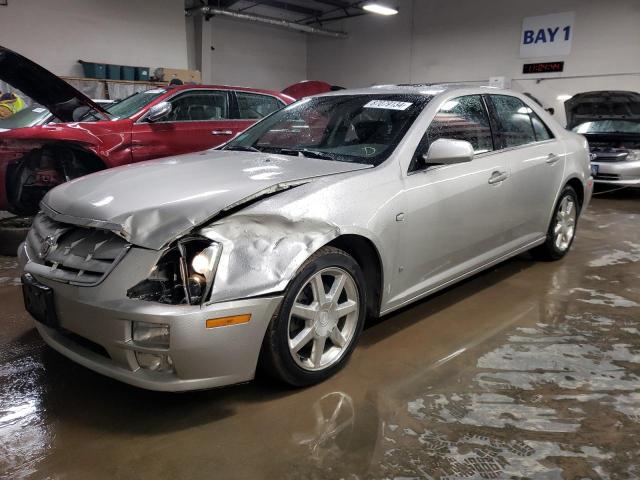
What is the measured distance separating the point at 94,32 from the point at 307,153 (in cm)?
1030

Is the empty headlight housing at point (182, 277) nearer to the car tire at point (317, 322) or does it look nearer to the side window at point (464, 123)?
the car tire at point (317, 322)

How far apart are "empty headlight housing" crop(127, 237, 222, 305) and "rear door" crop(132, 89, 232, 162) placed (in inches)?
137

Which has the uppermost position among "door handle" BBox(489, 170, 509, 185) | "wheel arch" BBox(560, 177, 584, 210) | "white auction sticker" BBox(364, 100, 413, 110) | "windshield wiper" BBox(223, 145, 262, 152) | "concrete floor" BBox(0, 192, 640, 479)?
"white auction sticker" BBox(364, 100, 413, 110)

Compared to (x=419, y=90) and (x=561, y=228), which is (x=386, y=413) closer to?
(x=419, y=90)

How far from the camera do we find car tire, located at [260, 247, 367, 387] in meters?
2.04

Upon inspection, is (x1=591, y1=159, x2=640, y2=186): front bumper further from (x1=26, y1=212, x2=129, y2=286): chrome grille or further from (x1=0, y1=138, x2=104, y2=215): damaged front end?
(x1=26, y1=212, x2=129, y2=286): chrome grille

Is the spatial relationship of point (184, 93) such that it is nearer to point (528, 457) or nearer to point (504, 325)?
point (504, 325)

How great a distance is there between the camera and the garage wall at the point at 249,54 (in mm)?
14898

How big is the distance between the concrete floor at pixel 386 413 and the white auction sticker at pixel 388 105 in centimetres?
122

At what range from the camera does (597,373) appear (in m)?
2.45

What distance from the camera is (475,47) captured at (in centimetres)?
1355

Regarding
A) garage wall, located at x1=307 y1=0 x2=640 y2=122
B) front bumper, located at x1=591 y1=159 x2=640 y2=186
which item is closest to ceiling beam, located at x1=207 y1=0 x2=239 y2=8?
garage wall, located at x1=307 y1=0 x2=640 y2=122

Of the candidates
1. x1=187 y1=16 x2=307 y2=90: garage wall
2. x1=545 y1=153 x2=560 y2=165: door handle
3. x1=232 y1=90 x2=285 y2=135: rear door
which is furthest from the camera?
x1=187 y1=16 x2=307 y2=90: garage wall

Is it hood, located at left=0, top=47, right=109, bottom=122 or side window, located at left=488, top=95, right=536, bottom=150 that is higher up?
hood, located at left=0, top=47, right=109, bottom=122
